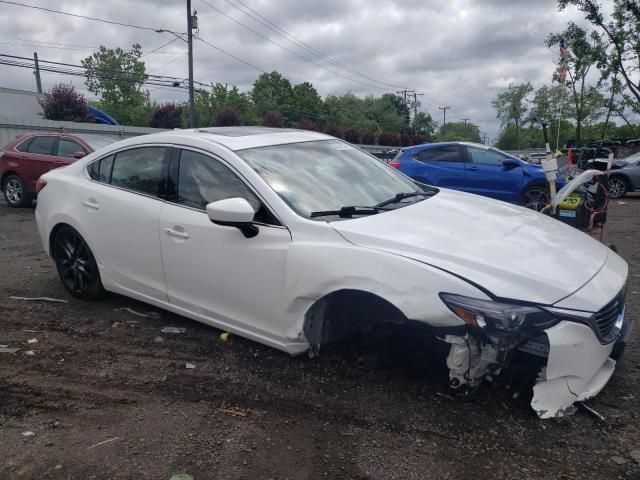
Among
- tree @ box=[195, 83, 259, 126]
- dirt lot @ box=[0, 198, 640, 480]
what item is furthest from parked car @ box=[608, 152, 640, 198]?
tree @ box=[195, 83, 259, 126]

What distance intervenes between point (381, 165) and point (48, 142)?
9645 millimetres

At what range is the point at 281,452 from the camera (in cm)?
253

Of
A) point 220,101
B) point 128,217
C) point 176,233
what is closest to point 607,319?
point 176,233

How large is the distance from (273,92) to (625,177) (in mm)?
62027

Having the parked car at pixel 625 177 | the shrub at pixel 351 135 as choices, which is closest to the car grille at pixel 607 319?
the parked car at pixel 625 177

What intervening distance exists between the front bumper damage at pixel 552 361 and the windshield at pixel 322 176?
122 cm

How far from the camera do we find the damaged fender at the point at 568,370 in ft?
8.10

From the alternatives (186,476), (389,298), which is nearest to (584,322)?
(389,298)

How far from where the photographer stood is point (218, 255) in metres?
3.36

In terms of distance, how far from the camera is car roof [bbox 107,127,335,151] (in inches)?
145

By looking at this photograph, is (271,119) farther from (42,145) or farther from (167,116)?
(42,145)

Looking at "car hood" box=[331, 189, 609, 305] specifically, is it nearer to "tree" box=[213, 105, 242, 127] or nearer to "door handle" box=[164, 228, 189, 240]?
"door handle" box=[164, 228, 189, 240]

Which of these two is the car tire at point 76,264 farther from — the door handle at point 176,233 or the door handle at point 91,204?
the door handle at point 176,233

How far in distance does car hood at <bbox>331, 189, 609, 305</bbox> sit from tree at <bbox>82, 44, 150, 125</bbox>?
58721mm
